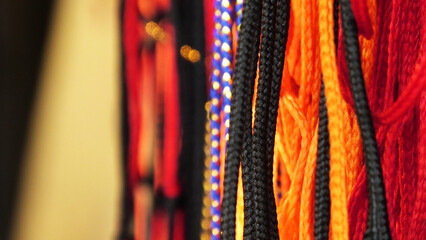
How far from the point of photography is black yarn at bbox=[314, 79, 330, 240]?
1.11ft

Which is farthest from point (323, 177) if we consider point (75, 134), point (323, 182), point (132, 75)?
point (75, 134)

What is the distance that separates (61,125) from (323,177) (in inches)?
34.9

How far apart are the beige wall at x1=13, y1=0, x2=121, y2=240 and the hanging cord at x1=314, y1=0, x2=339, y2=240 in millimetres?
757

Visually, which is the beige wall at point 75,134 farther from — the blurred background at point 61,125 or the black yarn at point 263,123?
the black yarn at point 263,123

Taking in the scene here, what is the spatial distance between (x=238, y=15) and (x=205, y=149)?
21cm

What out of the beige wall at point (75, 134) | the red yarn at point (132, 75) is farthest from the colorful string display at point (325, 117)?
the beige wall at point (75, 134)

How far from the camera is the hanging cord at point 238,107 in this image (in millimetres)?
347

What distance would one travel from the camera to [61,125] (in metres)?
1.11

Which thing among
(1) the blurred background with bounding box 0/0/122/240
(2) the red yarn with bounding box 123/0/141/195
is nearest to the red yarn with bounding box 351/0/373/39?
(2) the red yarn with bounding box 123/0/141/195

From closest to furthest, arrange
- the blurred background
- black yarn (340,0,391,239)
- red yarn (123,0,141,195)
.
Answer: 1. black yarn (340,0,391,239)
2. red yarn (123,0,141,195)
3. the blurred background

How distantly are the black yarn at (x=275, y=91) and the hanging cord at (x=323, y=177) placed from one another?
3cm

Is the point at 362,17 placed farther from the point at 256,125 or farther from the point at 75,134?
the point at 75,134

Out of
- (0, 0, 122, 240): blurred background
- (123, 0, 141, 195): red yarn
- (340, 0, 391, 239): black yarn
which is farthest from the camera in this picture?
(0, 0, 122, 240): blurred background

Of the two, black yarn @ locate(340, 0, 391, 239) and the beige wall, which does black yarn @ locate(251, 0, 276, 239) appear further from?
the beige wall
